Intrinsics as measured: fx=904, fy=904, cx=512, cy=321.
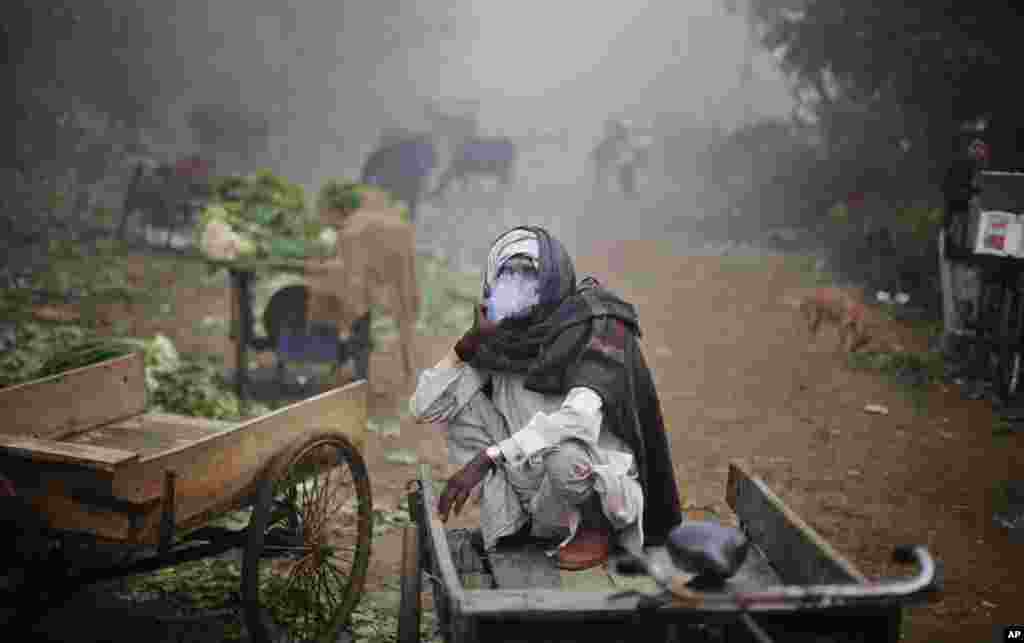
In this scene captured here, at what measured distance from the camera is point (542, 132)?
82.0 feet

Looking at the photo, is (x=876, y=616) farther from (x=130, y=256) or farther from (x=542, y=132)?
(x=542, y=132)

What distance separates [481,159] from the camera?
625 inches

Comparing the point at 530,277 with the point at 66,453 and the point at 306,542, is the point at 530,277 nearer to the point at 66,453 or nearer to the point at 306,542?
the point at 306,542

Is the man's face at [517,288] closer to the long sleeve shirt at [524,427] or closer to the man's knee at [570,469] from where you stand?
the long sleeve shirt at [524,427]

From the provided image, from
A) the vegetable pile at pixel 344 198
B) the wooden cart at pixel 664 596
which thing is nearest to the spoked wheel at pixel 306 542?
the wooden cart at pixel 664 596

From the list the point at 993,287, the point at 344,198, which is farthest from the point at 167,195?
the point at 993,287

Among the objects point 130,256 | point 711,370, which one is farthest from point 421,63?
point 711,370

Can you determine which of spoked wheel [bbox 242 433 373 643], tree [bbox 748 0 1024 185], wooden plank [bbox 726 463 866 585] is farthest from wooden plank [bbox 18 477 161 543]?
tree [bbox 748 0 1024 185]

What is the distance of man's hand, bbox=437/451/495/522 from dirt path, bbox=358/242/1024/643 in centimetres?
170

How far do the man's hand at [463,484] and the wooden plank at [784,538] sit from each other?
3.09 feet

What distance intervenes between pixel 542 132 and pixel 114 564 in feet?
74.5

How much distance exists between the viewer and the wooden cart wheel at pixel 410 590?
2.88 meters

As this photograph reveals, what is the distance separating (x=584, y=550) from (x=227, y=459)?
1.32 m

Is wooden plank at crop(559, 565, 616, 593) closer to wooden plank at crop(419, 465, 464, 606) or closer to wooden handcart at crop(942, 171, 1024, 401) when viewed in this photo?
wooden plank at crop(419, 465, 464, 606)
